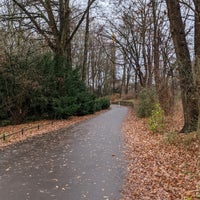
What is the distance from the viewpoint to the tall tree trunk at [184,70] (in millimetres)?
10961

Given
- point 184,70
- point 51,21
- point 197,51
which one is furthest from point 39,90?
point 184,70

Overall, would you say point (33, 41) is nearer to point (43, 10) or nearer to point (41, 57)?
point (41, 57)

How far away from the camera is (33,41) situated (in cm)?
2133

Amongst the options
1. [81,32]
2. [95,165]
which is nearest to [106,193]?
[95,165]

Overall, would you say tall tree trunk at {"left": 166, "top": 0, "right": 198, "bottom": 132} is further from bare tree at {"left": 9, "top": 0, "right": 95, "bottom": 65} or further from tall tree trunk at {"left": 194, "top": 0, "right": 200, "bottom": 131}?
bare tree at {"left": 9, "top": 0, "right": 95, "bottom": 65}

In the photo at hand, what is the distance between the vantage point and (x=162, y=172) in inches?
300

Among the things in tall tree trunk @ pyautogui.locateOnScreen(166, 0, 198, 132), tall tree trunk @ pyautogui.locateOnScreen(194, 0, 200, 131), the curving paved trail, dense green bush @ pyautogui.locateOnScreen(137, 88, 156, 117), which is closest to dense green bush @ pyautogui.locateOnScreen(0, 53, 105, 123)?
dense green bush @ pyautogui.locateOnScreen(137, 88, 156, 117)

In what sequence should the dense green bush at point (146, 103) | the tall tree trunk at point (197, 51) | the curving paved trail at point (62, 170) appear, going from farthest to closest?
the dense green bush at point (146, 103), the tall tree trunk at point (197, 51), the curving paved trail at point (62, 170)

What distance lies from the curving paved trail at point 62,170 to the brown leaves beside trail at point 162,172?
0.34 meters

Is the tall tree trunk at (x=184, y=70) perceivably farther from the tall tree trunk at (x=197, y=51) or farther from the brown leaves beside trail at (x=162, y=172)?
the brown leaves beside trail at (x=162, y=172)

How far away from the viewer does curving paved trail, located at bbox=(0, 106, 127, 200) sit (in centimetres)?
602

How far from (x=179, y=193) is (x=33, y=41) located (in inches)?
689

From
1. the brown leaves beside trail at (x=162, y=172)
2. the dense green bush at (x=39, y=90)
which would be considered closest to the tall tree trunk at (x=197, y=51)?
the brown leaves beside trail at (x=162, y=172)

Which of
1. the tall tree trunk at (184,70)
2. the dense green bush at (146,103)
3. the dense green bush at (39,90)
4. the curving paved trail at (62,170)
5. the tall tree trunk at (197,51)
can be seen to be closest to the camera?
the curving paved trail at (62,170)
